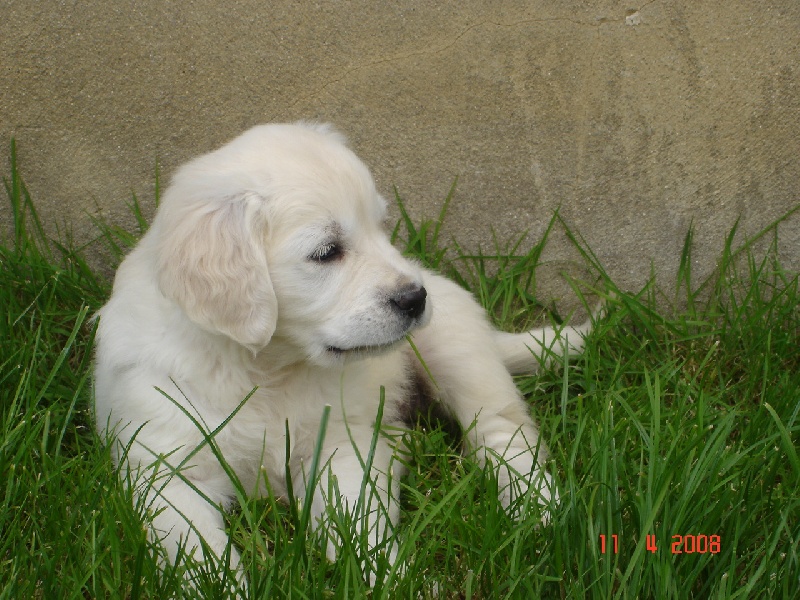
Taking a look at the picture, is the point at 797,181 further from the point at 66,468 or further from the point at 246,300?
the point at 66,468

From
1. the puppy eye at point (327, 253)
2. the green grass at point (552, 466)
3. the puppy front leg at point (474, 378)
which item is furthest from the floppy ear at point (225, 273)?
the puppy front leg at point (474, 378)

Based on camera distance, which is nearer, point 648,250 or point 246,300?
point 246,300

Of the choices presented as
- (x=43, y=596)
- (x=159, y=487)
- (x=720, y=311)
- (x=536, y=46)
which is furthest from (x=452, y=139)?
(x=43, y=596)

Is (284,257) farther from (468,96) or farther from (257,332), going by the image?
(468,96)

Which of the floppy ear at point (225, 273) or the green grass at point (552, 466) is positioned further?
the floppy ear at point (225, 273)

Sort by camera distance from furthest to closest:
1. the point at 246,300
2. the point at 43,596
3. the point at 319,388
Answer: the point at 319,388 < the point at 246,300 < the point at 43,596

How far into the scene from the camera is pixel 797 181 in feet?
10.8

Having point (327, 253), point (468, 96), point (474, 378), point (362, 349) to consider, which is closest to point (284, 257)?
point (327, 253)

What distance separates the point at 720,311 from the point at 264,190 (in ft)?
5.80
